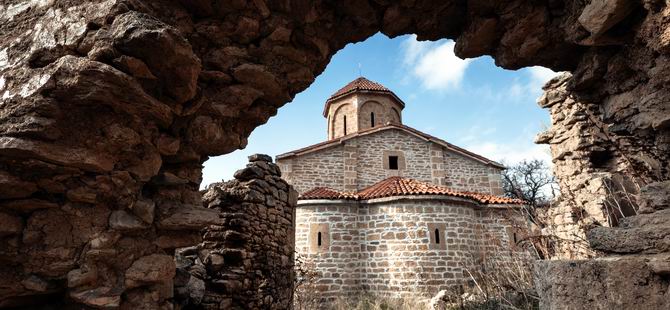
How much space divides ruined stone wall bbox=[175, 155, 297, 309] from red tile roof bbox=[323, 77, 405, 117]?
12.2m

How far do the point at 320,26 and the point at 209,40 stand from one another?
0.84 metres

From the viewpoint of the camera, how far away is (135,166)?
6.73ft

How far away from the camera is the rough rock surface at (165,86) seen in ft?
5.77

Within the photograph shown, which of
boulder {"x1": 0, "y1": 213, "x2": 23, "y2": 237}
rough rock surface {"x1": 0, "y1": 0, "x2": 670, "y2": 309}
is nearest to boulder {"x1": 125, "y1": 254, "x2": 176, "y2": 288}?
rough rock surface {"x1": 0, "y1": 0, "x2": 670, "y2": 309}

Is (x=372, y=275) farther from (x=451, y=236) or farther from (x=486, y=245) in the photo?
(x=486, y=245)

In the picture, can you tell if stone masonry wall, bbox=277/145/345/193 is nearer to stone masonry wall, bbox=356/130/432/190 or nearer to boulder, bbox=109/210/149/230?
stone masonry wall, bbox=356/130/432/190

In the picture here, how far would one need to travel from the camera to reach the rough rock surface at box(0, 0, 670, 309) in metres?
1.76

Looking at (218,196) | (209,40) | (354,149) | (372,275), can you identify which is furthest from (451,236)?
(209,40)

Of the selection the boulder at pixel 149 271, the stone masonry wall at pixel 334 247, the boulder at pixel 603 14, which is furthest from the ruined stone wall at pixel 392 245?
the boulder at pixel 149 271

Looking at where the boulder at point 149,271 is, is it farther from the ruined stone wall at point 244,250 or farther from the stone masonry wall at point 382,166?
the stone masonry wall at point 382,166

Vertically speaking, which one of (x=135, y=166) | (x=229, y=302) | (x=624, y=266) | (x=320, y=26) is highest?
(x=320, y=26)

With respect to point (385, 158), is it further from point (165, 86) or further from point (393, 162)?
point (165, 86)

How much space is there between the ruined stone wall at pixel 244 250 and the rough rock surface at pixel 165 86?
173 centimetres

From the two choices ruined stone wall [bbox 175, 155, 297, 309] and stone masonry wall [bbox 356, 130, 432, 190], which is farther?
stone masonry wall [bbox 356, 130, 432, 190]
